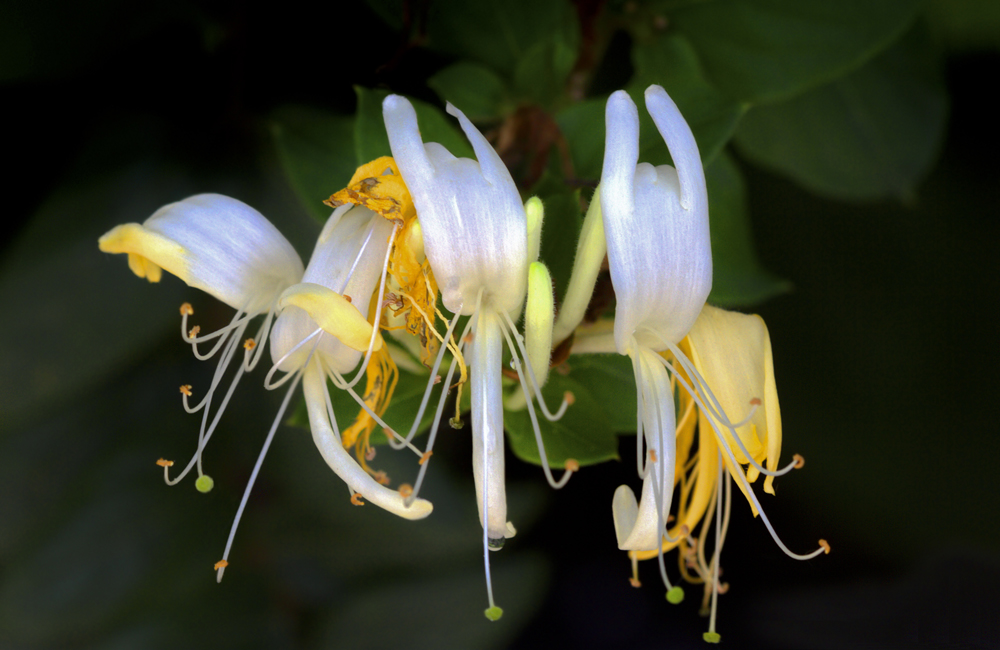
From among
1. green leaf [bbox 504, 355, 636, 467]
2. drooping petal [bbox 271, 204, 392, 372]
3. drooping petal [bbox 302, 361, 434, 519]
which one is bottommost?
green leaf [bbox 504, 355, 636, 467]

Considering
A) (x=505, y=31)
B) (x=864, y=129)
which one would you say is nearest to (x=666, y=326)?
(x=505, y=31)

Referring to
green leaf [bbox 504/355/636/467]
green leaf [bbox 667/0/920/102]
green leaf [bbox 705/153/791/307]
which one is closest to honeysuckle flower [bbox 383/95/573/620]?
green leaf [bbox 504/355/636/467]

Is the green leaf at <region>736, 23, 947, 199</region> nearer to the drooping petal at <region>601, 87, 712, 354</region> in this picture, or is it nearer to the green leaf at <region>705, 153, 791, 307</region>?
the green leaf at <region>705, 153, 791, 307</region>

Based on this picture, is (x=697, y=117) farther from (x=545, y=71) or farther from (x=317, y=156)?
(x=317, y=156)

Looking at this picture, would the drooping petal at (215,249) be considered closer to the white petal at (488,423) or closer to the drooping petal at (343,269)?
the drooping petal at (343,269)

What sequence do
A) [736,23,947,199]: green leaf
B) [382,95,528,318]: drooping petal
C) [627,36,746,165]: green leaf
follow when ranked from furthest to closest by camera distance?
[736,23,947,199]: green leaf < [627,36,746,165]: green leaf < [382,95,528,318]: drooping petal

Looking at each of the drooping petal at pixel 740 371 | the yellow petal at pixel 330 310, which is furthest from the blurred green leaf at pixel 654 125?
the yellow petal at pixel 330 310

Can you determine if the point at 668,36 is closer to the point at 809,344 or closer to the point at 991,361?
the point at 809,344
